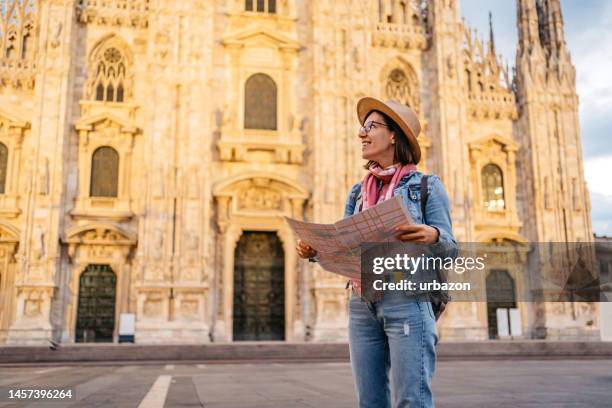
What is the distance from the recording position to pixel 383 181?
305 cm

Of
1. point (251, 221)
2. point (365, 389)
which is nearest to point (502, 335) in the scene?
point (251, 221)

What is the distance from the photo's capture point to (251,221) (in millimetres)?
21328

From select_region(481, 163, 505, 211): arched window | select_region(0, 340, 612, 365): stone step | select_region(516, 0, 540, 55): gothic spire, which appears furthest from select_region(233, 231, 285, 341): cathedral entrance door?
select_region(516, 0, 540, 55): gothic spire

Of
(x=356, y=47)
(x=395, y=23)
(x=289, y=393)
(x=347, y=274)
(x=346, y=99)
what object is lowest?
(x=289, y=393)

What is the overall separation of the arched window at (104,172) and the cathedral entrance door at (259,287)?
472 cm

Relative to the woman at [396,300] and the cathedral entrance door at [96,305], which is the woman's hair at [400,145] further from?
the cathedral entrance door at [96,305]

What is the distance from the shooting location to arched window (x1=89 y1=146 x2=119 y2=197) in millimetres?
21156

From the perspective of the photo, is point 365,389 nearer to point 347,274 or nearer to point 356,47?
point 347,274

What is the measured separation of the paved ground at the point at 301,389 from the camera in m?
6.12

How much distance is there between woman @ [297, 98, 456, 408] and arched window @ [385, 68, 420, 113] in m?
21.6

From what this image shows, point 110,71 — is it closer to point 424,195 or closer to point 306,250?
point 306,250

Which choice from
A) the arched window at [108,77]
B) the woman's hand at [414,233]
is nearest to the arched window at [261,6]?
the arched window at [108,77]

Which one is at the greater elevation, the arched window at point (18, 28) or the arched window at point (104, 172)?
the arched window at point (18, 28)

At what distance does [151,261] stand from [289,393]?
532 inches
